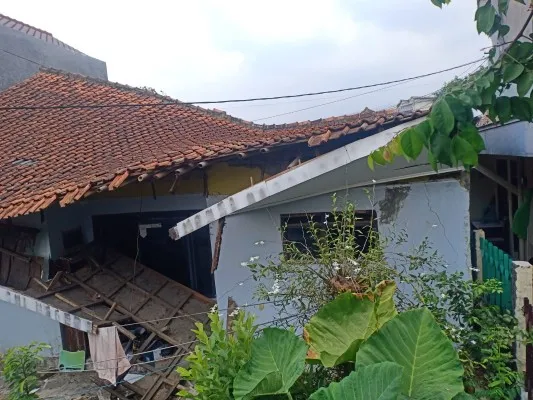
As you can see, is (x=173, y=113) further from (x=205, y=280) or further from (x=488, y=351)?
(x=488, y=351)

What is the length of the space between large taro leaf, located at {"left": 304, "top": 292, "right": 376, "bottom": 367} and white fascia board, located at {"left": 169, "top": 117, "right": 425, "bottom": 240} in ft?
6.54

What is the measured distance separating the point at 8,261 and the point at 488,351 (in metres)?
7.09

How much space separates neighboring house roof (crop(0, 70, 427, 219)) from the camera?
5.92m

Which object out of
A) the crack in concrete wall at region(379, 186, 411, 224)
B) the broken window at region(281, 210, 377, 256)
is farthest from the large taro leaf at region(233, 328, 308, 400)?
the crack in concrete wall at region(379, 186, 411, 224)

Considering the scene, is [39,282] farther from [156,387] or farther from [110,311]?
[156,387]

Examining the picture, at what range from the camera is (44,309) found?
616 centimetres

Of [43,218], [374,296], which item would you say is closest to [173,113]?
[43,218]

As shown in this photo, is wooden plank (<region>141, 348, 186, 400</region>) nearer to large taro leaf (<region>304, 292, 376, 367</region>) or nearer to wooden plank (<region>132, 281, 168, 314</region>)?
wooden plank (<region>132, 281, 168, 314</region>)

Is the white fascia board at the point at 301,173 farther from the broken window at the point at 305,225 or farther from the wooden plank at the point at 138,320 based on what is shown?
the wooden plank at the point at 138,320

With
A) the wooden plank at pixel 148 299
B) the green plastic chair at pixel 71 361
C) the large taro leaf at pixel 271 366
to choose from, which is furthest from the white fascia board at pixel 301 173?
the green plastic chair at pixel 71 361

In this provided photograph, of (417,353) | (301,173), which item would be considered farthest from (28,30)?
(417,353)

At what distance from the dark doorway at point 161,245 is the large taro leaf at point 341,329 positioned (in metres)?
5.32

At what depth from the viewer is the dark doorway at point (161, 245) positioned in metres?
7.85

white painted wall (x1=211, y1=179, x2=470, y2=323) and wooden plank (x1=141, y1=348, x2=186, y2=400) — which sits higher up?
white painted wall (x1=211, y1=179, x2=470, y2=323)
